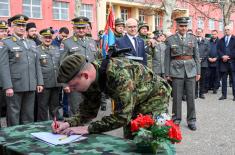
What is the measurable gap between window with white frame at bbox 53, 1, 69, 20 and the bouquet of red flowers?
78.3ft

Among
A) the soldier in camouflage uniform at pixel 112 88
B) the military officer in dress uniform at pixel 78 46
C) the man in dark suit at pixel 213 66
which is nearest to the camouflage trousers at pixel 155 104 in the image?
the soldier in camouflage uniform at pixel 112 88

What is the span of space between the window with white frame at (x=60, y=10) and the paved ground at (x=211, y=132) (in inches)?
739

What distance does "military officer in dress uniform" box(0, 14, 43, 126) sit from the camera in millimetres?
5223

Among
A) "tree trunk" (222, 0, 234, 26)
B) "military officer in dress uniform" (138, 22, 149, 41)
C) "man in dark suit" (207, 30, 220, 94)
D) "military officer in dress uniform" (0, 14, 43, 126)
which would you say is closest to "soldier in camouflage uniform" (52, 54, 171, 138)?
"military officer in dress uniform" (0, 14, 43, 126)

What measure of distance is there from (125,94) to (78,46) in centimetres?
384

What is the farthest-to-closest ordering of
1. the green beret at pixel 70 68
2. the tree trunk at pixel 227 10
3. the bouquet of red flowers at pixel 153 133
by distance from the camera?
the tree trunk at pixel 227 10, the green beret at pixel 70 68, the bouquet of red flowers at pixel 153 133

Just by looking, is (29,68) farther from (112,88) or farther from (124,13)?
(124,13)

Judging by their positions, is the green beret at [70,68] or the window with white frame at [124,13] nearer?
the green beret at [70,68]

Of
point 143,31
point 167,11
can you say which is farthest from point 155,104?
point 167,11

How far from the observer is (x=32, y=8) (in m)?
23.9

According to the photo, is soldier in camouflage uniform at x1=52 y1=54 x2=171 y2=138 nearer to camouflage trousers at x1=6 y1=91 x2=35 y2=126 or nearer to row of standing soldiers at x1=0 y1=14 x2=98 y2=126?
row of standing soldiers at x1=0 y1=14 x2=98 y2=126

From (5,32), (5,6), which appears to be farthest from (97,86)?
(5,6)

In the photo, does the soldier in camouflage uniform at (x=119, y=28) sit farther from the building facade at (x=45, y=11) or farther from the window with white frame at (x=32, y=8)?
the window with white frame at (x=32, y=8)

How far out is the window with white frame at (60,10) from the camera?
2530cm
